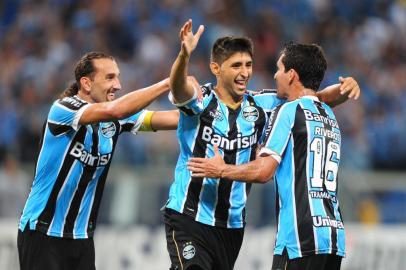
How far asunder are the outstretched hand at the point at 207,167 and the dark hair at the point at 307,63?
856mm

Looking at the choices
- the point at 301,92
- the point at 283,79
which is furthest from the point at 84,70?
the point at 301,92

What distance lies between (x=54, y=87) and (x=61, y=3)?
296 centimetres

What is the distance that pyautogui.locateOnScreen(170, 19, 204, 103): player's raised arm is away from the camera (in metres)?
7.21

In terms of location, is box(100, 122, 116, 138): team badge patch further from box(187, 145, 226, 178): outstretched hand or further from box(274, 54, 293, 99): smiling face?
box(274, 54, 293, 99): smiling face

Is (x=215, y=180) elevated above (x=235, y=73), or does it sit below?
below

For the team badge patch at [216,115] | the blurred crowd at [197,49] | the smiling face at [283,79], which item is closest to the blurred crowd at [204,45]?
the blurred crowd at [197,49]

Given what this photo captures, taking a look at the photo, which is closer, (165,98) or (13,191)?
(13,191)

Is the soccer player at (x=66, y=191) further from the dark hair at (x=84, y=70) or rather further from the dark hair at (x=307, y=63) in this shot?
the dark hair at (x=307, y=63)

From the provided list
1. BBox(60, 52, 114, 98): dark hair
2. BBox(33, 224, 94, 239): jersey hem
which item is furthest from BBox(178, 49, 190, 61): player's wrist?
BBox(33, 224, 94, 239): jersey hem

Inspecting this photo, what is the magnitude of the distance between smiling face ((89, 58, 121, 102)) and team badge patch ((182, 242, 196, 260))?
1400 millimetres

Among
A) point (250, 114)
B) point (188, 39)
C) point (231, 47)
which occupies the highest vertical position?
point (231, 47)

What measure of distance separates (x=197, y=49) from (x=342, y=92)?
842cm

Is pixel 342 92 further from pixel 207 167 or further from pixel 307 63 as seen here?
pixel 207 167

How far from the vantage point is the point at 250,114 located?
8.02m
